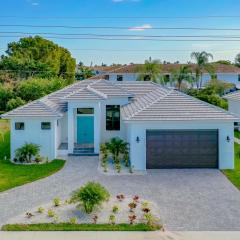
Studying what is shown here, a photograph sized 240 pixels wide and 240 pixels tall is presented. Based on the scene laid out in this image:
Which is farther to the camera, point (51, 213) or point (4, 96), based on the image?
point (4, 96)

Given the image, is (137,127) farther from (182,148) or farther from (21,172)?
(21,172)

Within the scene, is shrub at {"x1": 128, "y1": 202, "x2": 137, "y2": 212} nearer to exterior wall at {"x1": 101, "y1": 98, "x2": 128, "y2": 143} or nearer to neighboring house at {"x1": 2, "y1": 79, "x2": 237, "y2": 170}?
neighboring house at {"x1": 2, "y1": 79, "x2": 237, "y2": 170}

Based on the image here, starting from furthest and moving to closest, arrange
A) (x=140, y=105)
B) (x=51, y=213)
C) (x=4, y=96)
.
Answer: (x=4, y=96)
(x=140, y=105)
(x=51, y=213)

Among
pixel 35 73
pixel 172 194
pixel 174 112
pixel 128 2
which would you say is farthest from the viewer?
pixel 35 73

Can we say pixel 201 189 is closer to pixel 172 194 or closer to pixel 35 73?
pixel 172 194

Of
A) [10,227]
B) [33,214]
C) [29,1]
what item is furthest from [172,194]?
[29,1]

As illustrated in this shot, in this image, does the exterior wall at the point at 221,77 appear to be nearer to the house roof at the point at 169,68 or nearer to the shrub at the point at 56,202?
the house roof at the point at 169,68
